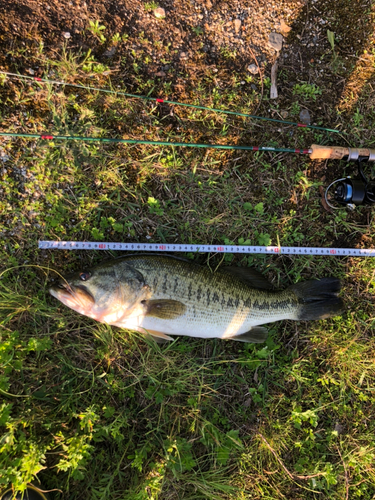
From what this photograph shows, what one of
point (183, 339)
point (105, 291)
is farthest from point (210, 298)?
point (105, 291)

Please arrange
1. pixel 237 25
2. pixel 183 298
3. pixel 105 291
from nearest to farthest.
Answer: pixel 105 291 → pixel 183 298 → pixel 237 25

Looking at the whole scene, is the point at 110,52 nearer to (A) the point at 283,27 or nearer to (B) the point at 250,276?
(A) the point at 283,27

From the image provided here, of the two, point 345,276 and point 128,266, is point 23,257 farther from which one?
point 345,276

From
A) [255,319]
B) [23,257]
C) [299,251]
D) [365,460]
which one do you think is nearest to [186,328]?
[255,319]

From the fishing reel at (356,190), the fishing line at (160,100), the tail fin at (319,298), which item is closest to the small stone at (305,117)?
the fishing line at (160,100)

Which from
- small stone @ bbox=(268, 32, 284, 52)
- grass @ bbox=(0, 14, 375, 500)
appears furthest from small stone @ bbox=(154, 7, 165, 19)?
small stone @ bbox=(268, 32, 284, 52)

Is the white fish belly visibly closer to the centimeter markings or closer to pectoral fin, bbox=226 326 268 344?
pectoral fin, bbox=226 326 268 344

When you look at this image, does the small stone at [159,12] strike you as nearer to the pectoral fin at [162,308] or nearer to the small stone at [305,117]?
the small stone at [305,117]
